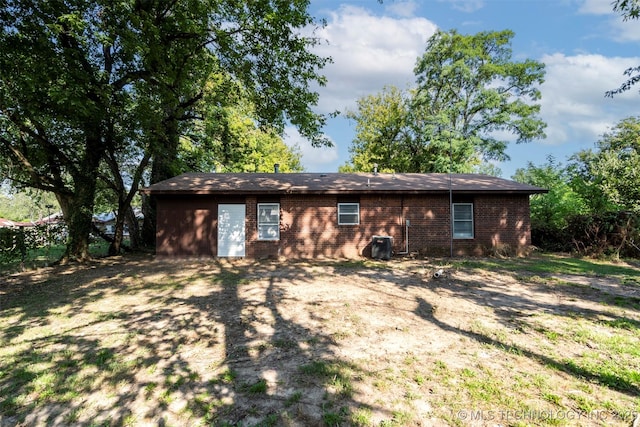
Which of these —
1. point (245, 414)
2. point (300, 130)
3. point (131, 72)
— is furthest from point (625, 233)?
point (131, 72)

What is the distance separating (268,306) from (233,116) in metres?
12.6

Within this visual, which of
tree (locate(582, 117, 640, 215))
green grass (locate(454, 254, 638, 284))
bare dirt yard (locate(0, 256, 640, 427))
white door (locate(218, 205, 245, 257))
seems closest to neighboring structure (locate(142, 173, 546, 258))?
white door (locate(218, 205, 245, 257))

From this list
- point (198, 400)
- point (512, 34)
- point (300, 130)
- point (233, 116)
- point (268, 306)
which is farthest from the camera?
point (512, 34)

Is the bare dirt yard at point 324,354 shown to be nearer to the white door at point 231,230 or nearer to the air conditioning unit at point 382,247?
the air conditioning unit at point 382,247

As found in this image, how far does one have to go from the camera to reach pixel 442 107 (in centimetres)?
2659

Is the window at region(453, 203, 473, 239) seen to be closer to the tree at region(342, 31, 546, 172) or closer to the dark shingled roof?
the dark shingled roof

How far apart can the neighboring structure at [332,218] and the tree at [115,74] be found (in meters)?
2.53

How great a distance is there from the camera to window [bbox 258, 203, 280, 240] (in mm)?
12852

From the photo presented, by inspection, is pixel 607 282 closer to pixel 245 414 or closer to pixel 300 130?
pixel 245 414

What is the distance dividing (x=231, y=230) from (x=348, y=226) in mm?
4672

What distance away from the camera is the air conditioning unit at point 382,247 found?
480 inches

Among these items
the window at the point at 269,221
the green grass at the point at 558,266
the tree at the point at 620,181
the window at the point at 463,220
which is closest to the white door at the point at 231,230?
the window at the point at 269,221

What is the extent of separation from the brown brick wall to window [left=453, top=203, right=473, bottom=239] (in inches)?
8.6

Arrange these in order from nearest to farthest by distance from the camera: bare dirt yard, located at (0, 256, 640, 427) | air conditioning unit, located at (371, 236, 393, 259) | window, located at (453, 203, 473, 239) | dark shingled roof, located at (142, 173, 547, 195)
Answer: bare dirt yard, located at (0, 256, 640, 427) → air conditioning unit, located at (371, 236, 393, 259) → dark shingled roof, located at (142, 173, 547, 195) → window, located at (453, 203, 473, 239)
